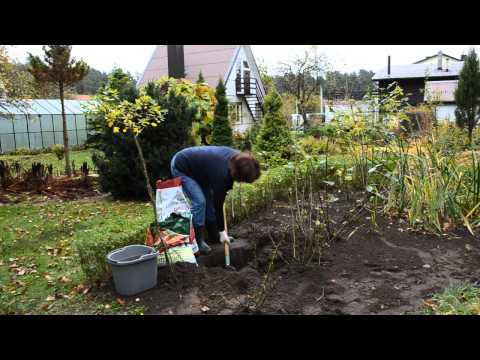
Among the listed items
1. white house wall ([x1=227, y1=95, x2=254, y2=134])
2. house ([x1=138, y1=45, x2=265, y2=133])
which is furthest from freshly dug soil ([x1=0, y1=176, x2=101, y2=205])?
white house wall ([x1=227, y1=95, x2=254, y2=134])

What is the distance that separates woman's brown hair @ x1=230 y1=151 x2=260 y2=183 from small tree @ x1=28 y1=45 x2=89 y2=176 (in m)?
7.25

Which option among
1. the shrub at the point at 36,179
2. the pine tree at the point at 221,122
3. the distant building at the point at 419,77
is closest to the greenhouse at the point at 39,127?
the pine tree at the point at 221,122

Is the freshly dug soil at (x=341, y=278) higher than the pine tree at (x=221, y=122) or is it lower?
lower

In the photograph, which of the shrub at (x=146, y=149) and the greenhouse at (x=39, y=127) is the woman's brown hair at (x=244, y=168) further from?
the greenhouse at (x=39, y=127)

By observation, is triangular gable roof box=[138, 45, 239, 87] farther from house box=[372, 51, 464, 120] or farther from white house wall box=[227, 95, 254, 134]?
house box=[372, 51, 464, 120]

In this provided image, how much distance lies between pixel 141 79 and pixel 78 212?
1747cm

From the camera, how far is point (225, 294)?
3.20m

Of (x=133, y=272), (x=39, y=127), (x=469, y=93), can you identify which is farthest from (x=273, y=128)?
(x=39, y=127)

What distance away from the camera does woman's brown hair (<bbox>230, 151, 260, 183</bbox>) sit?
11.5ft

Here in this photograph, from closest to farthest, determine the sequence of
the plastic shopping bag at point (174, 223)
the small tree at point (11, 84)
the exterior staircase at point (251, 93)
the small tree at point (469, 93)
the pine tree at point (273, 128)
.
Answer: the plastic shopping bag at point (174, 223), the small tree at point (11, 84), the pine tree at point (273, 128), the small tree at point (469, 93), the exterior staircase at point (251, 93)

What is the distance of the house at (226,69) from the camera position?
67.5 ft

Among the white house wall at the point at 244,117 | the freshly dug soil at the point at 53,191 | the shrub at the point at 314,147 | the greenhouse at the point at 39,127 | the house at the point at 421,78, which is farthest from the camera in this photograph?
the house at the point at 421,78

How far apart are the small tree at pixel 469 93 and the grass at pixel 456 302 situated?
13.5m
